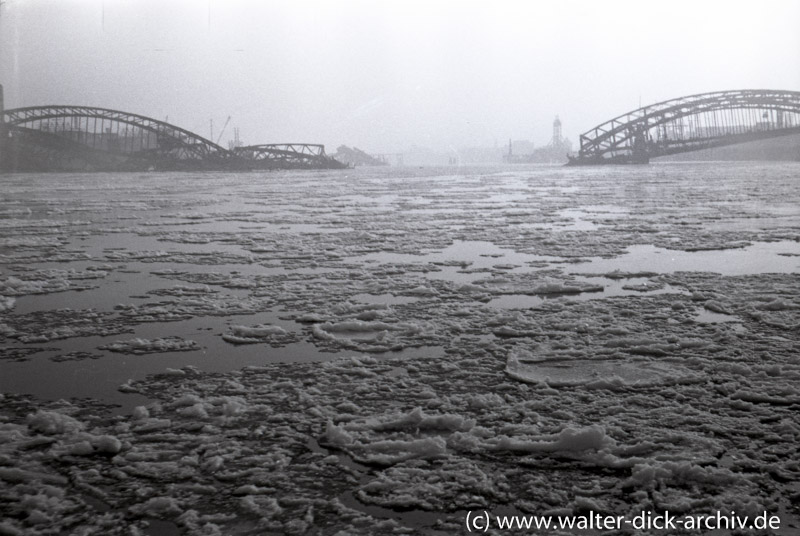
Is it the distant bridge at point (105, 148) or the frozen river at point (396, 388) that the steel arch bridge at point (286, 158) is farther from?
the frozen river at point (396, 388)

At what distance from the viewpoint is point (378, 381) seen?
3080 mm

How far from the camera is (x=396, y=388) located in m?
2.98

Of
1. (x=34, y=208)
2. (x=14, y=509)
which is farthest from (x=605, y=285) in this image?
(x=34, y=208)

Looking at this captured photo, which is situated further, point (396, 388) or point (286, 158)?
point (286, 158)

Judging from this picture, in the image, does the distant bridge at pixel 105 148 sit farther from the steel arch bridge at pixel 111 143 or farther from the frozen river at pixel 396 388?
the frozen river at pixel 396 388

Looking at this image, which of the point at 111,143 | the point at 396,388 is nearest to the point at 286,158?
the point at 111,143

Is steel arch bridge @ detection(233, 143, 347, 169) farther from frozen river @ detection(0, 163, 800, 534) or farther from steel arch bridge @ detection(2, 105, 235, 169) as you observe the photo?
frozen river @ detection(0, 163, 800, 534)

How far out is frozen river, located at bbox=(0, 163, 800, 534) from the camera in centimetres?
197

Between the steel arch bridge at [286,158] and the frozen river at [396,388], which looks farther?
the steel arch bridge at [286,158]

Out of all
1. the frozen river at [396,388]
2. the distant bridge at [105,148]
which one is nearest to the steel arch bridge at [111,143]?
the distant bridge at [105,148]

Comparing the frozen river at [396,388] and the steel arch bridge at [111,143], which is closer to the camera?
the frozen river at [396,388]

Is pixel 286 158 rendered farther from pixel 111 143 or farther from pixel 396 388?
pixel 396 388

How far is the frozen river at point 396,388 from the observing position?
197 centimetres

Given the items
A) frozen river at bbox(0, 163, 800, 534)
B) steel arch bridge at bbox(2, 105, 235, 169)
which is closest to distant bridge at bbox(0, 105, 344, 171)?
steel arch bridge at bbox(2, 105, 235, 169)
